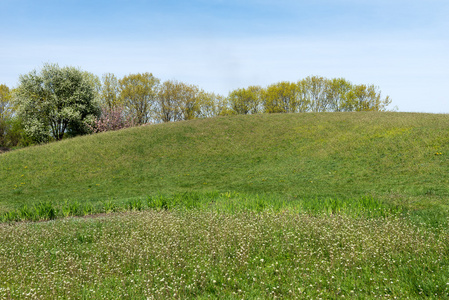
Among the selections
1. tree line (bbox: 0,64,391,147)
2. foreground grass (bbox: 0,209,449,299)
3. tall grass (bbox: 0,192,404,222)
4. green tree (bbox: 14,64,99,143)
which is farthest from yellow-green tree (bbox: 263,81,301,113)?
foreground grass (bbox: 0,209,449,299)

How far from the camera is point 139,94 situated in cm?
6425

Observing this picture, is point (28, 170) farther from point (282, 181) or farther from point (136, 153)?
point (282, 181)

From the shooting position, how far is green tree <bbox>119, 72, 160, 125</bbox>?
6353 cm

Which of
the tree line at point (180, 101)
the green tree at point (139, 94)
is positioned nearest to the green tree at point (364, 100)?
the tree line at point (180, 101)

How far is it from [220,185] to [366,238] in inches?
583

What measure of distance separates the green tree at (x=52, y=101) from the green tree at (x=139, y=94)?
1843 centimetres

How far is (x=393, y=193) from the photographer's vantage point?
14625mm

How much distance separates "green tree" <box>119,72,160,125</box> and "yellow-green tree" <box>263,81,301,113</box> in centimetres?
2369

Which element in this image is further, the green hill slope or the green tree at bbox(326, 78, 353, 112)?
the green tree at bbox(326, 78, 353, 112)

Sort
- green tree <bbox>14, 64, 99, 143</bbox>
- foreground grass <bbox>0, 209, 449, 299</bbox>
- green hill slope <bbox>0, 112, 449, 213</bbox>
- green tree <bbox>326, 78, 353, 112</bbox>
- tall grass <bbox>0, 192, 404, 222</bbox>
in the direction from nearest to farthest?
foreground grass <bbox>0, 209, 449, 299</bbox>, tall grass <bbox>0, 192, 404, 222</bbox>, green hill slope <bbox>0, 112, 449, 213</bbox>, green tree <bbox>14, 64, 99, 143</bbox>, green tree <bbox>326, 78, 353, 112</bbox>

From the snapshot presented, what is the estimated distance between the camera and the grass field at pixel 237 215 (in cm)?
614

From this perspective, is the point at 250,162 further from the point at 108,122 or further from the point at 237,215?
the point at 108,122

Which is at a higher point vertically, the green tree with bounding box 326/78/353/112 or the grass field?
the green tree with bounding box 326/78/353/112

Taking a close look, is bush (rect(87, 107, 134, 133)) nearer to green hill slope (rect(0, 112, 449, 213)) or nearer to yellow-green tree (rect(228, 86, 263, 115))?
green hill slope (rect(0, 112, 449, 213))
